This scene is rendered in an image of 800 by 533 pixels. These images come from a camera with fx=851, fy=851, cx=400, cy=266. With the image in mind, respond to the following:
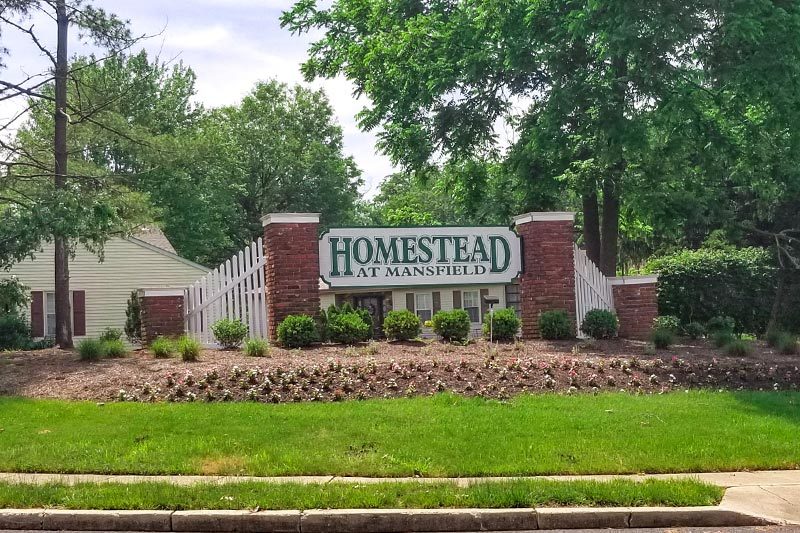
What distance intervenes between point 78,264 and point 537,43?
18370 mm

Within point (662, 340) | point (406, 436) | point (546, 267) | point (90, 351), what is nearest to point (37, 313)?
point (90, 351)

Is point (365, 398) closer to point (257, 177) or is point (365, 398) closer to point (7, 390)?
point (7, 390)


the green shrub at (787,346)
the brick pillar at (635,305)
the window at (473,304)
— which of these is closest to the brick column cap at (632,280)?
the brick pillar at (635,305)

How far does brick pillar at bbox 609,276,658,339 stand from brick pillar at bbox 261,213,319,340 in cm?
633

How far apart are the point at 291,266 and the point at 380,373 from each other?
4.08m

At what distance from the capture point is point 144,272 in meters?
29.8

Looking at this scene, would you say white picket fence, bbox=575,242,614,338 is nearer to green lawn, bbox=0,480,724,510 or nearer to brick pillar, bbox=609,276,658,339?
brick pillar, bbox=609,276,658,339

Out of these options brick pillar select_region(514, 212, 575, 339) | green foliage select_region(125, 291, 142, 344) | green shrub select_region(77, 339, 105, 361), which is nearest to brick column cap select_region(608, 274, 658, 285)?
brick pillar select_region(514, 212, 575, 339)

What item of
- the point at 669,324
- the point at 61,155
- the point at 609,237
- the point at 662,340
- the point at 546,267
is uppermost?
the point at 61,155

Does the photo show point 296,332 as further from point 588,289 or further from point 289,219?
point 588,289

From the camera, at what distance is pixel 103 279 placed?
29.5 meters

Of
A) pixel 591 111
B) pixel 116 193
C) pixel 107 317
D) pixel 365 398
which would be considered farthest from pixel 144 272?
pixel 365 398

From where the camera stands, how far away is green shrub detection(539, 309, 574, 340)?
15844 mm

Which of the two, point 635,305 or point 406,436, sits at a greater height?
point 635,305
